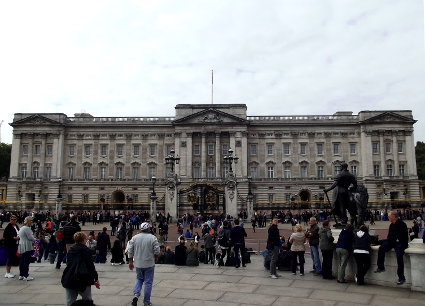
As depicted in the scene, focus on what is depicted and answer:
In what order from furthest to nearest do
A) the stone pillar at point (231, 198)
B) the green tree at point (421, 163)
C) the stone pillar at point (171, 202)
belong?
1. the green tree at point (421, 163)
2. the stone pillar at point (171, 202)
3. the stone pillar at point (231, 198)

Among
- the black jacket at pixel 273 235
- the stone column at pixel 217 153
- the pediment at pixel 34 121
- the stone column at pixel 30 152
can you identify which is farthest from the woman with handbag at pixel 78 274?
the stone column at pixel 30 152

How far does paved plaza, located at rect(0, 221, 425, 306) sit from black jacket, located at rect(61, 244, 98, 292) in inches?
88.3

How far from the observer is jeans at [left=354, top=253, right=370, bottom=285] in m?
10.9

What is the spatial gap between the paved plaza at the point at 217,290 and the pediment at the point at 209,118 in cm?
5422

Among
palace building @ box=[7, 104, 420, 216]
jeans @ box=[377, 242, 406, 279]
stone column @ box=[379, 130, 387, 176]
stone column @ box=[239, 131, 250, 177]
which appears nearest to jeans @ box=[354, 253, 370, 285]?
jeans @ box=[377, 242, 406, 279]

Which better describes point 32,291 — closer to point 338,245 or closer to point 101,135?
point 338,245

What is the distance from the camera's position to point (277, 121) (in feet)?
227

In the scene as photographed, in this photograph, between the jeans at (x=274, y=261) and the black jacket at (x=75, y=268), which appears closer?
the black jacket at (x=75, y=268)

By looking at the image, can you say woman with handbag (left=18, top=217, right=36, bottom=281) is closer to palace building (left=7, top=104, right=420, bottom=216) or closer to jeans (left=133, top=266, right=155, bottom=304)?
jeans (left=133, top=266, right=155, bottom=304)

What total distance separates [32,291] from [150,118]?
61.0 meters

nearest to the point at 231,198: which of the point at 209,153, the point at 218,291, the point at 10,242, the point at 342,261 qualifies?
the point at 209,153

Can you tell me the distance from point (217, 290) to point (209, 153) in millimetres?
57073

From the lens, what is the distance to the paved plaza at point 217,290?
945 cm

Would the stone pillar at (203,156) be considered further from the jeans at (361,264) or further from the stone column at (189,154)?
the jeans at (361,264)
